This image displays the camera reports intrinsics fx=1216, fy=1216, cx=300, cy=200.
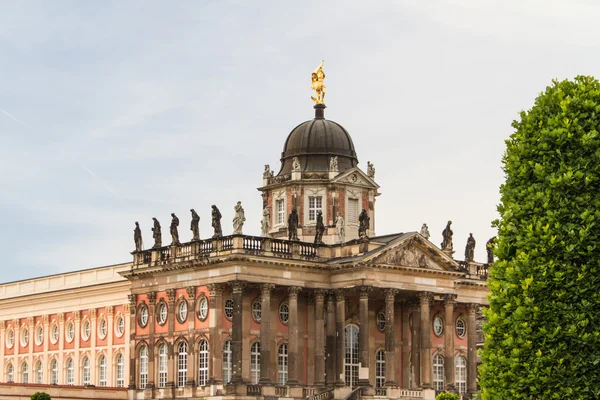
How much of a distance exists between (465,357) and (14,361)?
1391 inches

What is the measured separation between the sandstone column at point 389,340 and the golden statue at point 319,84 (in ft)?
51.9

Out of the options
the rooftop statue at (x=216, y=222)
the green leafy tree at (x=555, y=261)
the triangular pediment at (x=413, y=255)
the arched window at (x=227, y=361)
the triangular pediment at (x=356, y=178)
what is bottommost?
the arched window at (x=227, y=361)

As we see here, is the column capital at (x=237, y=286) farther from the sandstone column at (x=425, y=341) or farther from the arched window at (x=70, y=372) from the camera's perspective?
the arched window at (x=70, y=372)

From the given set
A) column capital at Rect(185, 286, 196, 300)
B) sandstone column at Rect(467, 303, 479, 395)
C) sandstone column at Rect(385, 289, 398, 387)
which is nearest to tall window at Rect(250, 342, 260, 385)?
column capital at Rect(185, 286, 196, 300)

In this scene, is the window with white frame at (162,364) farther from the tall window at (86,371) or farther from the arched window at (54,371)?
the arched window at (54,371)

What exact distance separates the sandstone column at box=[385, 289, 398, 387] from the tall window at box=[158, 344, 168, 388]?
13242 mm

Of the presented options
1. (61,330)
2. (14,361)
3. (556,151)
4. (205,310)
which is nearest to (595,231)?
(556,151)

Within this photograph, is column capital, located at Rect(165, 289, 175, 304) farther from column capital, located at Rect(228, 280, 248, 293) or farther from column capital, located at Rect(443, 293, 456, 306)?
column capital, located at Rect(443, 293, 456, 306)

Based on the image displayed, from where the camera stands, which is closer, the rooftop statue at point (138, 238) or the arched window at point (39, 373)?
the rooftop statue at point (138, 238)

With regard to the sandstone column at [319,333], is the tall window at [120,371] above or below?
below

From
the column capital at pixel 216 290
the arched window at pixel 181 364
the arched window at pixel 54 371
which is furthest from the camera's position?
the arched window at pixel 54 371

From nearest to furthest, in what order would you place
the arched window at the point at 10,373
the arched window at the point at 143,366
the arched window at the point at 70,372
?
the arched window at the point at 143,366
the arched window at the point at 70,372
the arched window at the point at 10,373

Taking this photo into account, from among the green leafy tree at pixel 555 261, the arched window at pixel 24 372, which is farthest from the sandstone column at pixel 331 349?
the green leafy tree at pixel 555 261

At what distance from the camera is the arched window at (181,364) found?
7131 centimetres
